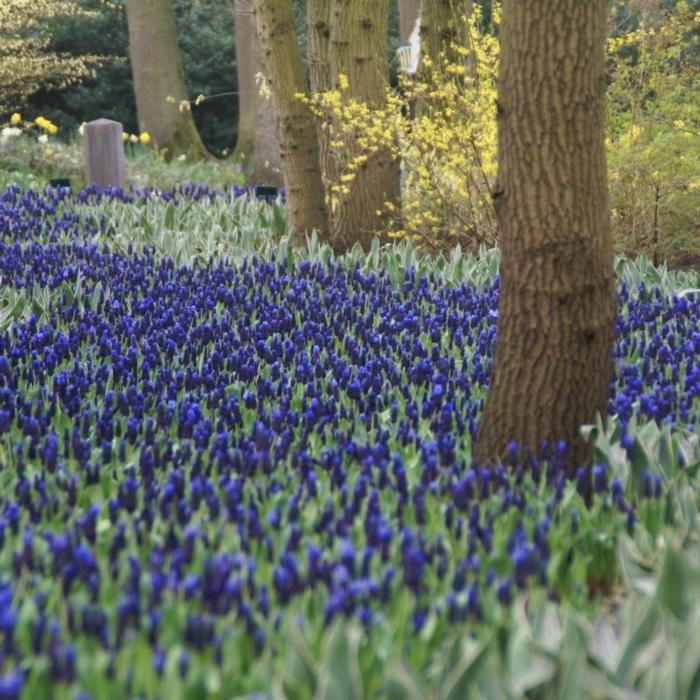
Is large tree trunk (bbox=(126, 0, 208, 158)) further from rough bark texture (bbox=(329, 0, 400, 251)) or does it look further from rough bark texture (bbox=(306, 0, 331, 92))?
rough bark texture (bbox=(329, 0, 400, 251))

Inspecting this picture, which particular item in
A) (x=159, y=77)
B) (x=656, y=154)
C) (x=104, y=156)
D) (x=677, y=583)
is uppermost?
(x=159, y=77)

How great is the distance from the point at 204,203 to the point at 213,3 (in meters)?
18.7

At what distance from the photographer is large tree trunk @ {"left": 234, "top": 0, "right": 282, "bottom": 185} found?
1816cm

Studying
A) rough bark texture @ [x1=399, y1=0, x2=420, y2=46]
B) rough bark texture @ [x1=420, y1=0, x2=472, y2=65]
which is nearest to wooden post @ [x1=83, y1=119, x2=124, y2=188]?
rough bark texture @ [x1=420, y1=0, x2=472, y2=65]

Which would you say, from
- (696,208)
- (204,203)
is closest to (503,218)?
(696,208)

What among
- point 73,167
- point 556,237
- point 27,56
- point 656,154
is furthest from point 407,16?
point 556,237

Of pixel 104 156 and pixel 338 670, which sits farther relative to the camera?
pixel 104 156

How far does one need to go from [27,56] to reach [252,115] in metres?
5.19

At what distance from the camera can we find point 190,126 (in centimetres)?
2167

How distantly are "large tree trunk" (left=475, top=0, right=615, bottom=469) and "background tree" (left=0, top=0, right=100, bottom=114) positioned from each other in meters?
17.9

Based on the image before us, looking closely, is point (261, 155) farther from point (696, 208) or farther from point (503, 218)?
point (503, 218)

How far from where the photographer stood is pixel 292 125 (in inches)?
404

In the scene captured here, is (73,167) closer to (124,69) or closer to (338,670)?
(124,69)

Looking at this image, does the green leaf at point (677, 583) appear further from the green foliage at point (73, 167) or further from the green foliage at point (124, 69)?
the green foliage at point (124, 69)
